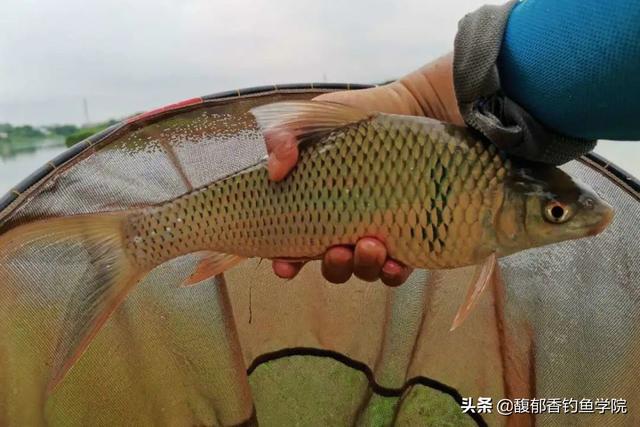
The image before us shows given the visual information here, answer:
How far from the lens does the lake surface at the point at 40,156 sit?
4.50 m

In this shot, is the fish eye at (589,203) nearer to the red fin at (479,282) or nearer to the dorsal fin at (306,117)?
the red fin at (479,282)

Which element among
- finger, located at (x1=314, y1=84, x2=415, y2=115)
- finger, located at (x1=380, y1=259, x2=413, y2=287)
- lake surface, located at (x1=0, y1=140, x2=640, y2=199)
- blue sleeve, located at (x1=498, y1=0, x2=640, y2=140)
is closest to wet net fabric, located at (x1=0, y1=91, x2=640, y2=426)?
finger, located at (x1=314, y1=84, x2=415, y2=115)

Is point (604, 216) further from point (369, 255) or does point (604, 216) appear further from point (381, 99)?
point (381, 99)

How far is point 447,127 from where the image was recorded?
111cm

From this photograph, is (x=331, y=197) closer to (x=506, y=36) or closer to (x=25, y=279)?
(x=506, y=36)

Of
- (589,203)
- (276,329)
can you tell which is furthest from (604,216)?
(276,329)

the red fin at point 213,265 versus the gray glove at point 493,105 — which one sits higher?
the gray glove at point 493,105

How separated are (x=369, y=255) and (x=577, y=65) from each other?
1.58 feet

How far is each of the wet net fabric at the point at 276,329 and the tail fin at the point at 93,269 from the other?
9cm

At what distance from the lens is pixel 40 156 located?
5.48 metres

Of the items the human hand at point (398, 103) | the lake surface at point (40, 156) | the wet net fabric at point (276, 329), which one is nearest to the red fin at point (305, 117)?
the human hand at point (398, 103)

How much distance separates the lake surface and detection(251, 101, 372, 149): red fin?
3496 mm

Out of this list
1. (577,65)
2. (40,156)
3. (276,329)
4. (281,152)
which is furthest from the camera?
(40,156)

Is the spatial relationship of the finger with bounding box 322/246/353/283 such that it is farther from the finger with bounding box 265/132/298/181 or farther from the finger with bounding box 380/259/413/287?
the finger with bounding box 265/132/298/181
